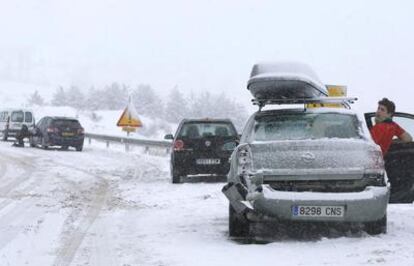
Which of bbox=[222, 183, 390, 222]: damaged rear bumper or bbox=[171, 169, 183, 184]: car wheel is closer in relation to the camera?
bbox=[222, 183, 390, 222]: damaged rear bumper

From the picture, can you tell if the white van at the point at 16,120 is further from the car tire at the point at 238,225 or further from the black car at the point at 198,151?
the car tire at the point at 238,225

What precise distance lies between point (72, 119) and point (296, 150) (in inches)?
935

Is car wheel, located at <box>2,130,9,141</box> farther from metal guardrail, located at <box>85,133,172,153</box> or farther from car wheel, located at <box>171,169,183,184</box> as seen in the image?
car wheel, located at <box>171,169,183,184</box>

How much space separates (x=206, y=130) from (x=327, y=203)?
9064mm

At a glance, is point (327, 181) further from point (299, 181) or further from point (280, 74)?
point (280, 74)

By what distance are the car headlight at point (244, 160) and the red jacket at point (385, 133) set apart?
2063 millimetres

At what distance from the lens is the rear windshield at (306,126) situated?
7582 mm

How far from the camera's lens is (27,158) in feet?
76.6

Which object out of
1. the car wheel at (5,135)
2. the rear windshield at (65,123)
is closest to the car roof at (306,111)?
the rear windshield at (65,123)

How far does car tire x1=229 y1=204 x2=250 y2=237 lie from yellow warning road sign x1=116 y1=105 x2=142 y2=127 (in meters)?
21.5

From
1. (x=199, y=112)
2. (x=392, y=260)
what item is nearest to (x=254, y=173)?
(x=392, y=260)

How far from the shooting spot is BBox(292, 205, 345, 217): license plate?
689 cm

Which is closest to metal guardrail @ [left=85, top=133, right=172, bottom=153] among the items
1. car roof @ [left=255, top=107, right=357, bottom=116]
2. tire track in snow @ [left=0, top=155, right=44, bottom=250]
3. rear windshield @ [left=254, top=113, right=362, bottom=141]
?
tire track in snow @ [left=0, top=155, right=44, bottom=250]

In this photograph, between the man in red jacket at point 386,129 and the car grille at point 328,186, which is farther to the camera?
the man in red jacket at point 386,129
